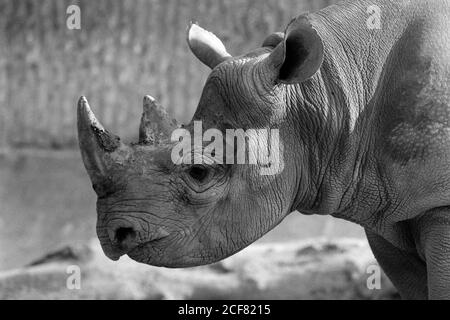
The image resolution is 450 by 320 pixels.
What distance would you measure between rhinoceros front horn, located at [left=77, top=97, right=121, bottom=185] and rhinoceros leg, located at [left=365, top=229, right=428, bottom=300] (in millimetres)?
1509

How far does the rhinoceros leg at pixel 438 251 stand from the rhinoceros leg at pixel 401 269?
60 centimetres

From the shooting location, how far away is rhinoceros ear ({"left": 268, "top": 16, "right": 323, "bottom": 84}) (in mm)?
3891

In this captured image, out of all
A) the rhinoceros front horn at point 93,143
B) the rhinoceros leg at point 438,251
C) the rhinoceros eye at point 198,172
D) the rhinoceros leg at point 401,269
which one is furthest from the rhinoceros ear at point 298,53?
the rhinoceros leg at point 401,269

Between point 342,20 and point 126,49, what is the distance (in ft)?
15.4

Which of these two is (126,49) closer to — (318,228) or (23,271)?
(318,228)

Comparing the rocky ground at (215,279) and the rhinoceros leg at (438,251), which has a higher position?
the rocky ground at (215,279)

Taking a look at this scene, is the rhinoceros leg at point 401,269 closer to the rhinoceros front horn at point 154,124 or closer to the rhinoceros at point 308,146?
the rhinoceros at point 308,146

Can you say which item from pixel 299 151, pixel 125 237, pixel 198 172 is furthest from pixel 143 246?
pixel 299 151

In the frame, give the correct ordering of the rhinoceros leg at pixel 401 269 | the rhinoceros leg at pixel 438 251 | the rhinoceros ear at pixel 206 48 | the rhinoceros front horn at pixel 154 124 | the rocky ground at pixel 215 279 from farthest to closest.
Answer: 1. the rocky ground at pixel 215 279
2. the rhinoceros leg at pixel 401 269
3. the rhinoceros ear at pixel 206 48
4. the rhinoceros leg at pixel 438 251
5. the rhinoceros front horn at pixel 154 124

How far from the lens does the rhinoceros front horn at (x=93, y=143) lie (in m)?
3.80

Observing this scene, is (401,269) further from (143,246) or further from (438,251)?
(143,246)

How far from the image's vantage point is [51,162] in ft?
28.6

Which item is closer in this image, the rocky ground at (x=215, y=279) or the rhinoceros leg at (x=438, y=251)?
the rhinoceros leg at (x=438, y=251)

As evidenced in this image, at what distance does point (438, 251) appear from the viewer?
4137 mm
